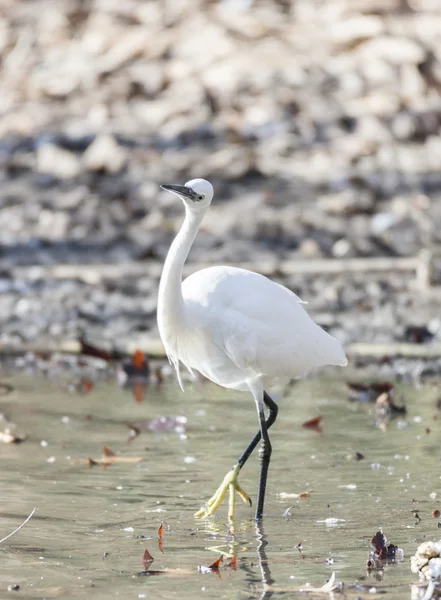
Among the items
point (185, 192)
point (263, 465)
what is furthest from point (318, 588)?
point (185, 192)

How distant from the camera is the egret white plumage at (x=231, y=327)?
6352mm

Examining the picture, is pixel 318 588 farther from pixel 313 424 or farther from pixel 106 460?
pixel 313 424

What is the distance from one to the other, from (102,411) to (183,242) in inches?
108

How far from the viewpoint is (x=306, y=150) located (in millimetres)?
15469

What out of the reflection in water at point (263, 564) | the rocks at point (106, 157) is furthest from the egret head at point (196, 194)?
the rocks at point (106, 157)

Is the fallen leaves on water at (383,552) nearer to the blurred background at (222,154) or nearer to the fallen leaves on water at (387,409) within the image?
the fallen leaves on water at (387,409)

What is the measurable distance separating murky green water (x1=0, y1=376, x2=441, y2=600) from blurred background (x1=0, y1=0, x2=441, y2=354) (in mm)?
1997

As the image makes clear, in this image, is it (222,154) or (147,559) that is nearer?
(147,559)

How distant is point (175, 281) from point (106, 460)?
4.90ft

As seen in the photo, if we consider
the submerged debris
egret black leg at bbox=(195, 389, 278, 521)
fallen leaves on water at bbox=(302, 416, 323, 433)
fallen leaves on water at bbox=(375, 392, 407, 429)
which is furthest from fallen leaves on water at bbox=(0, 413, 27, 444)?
the submerged debris

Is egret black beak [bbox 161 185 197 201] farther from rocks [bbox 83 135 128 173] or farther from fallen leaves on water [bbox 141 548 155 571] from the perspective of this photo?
rocks [bbox 83 135 128 173]

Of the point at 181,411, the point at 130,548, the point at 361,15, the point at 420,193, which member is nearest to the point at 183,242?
the point at 130,548

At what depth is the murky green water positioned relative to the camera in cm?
499

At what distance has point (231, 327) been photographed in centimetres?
645
